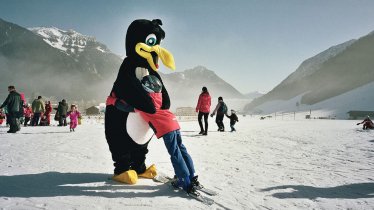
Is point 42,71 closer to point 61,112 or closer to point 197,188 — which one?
point 61,112

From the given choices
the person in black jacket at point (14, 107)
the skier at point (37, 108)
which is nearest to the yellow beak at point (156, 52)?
the person in black jacket at point (14, 107)

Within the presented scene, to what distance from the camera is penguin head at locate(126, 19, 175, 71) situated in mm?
3547

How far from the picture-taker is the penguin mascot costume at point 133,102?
3.34 metres

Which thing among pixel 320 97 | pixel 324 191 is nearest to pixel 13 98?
pixel 324 191

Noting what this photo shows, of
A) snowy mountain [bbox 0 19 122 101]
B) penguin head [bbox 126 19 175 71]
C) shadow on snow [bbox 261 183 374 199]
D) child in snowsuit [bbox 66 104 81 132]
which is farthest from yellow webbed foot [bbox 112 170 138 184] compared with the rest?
snowy mountain [bbox 0 19 122 101]

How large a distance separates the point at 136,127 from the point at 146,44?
105 cm

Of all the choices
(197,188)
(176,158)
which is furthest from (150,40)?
(197,188)

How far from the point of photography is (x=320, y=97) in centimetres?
9988

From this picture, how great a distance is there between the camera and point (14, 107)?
413 inches

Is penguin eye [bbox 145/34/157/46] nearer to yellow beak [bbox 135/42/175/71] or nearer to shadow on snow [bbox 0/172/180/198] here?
yellow beak [bbox 135/42/175/71]

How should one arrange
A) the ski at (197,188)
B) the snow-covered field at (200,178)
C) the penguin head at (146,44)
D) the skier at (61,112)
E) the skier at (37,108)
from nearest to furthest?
the snow-covered field at (200,178) → the ski at (197,188) → the penguin head at (146,44) → the skier at (37,108) → the skier at (61,112)

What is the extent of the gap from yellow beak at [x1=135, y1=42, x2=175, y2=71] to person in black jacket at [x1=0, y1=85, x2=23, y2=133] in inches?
350

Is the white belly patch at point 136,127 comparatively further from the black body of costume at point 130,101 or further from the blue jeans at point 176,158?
the blue jeans at point 176,158

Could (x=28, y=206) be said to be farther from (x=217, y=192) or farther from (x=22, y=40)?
(x=22, y=40)
